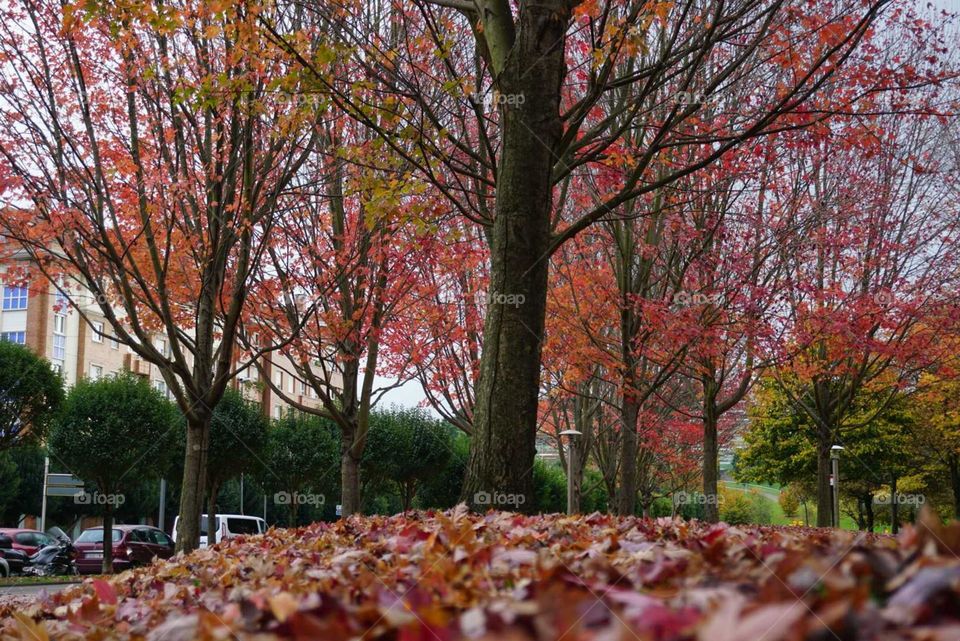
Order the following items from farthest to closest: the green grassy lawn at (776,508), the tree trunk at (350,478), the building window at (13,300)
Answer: the green grassy lawn at (776,508), the building window at (13,300), the tree trunk at (350,478)

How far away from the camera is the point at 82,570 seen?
1002 inches

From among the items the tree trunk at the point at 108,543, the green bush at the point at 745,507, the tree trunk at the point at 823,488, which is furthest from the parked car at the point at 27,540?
the green bush at the point at 745,507

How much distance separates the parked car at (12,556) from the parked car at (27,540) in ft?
4.96

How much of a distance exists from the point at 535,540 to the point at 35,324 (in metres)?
46.5

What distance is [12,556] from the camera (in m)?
24.0

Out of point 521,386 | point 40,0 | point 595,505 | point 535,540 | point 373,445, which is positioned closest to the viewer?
point 535,540

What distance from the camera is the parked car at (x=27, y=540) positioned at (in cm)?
2633

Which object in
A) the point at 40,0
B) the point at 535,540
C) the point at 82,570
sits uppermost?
the point at 40,0

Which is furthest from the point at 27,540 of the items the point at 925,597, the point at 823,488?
the point at 925,597

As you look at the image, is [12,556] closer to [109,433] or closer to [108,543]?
[108,543]

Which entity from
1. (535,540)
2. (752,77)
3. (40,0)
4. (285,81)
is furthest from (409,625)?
(752,77)

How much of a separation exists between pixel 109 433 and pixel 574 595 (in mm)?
26824

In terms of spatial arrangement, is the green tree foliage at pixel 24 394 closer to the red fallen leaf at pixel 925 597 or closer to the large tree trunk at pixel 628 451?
the large tree trunk at pixel 628 451

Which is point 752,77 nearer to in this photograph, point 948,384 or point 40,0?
point 40,0
